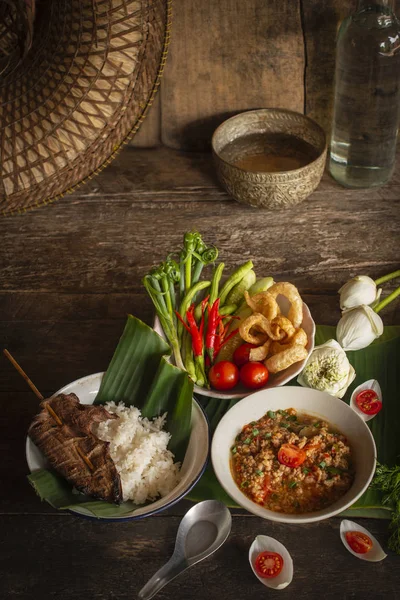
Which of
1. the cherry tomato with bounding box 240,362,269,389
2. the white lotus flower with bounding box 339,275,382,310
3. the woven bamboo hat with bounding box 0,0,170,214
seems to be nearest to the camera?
the cherry tomato with bounding box 240,362,269,389

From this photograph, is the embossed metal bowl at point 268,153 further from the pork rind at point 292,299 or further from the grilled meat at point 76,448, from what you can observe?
the grilled meat at point 76,448

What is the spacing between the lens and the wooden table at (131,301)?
1816mm

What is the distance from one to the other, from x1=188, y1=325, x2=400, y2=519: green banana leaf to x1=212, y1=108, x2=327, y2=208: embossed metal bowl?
2.46 ft

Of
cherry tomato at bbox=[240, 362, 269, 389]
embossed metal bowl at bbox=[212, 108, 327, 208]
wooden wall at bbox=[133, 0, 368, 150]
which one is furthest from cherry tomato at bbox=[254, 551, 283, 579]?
wooden wall at bbox=[133, 0, 368, 150]

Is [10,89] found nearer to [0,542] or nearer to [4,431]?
[4,431]

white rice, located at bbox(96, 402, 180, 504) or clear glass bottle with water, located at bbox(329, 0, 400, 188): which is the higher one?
clear glass bottle with water, located at bbox(329, 0, 400, 188)

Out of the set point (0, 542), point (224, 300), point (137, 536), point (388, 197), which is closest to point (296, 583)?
point (137, 536)

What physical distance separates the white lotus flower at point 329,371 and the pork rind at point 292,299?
11 cm

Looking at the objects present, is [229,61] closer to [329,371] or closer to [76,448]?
[329,371]

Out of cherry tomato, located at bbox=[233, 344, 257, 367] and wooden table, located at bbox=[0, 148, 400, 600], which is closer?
wooden table, located at bbox=[0, 148, 400, 600]

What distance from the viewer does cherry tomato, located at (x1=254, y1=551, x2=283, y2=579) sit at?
179 cm

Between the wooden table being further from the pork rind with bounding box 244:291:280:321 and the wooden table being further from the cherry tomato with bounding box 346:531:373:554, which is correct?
the pork rind with bounding box 244:291:280:321

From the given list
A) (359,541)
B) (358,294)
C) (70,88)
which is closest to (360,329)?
(358,294)

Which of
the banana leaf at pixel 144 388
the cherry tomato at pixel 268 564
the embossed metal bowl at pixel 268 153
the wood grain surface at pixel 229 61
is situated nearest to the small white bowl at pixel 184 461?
the banana leaf at pixel 144 388
